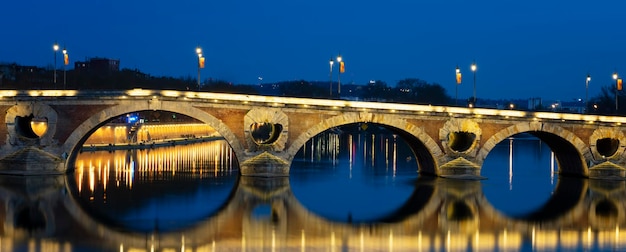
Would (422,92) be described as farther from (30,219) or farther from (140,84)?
(30,219)

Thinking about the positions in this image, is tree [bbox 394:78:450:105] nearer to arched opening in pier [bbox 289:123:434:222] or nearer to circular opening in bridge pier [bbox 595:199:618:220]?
arched opening in pier [bbox 289:123:434:222]

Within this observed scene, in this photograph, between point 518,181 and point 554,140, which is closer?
point 518,181

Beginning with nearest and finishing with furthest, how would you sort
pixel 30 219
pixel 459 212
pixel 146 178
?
pixel 30 219 < pixel 459 212 < pixel 146 178

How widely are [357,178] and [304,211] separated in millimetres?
17432

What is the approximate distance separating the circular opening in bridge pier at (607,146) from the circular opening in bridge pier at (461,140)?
9.28m

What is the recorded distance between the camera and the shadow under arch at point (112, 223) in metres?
33.0

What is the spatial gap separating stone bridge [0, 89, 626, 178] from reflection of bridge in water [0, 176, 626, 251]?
12.6 ft

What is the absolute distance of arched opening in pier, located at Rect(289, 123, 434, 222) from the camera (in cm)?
4247

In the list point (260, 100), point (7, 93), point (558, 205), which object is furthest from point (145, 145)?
point (558, 205)

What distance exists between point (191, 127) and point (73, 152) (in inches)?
2490

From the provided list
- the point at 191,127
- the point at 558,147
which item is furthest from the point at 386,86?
the point at 558,147

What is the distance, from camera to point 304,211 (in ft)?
134

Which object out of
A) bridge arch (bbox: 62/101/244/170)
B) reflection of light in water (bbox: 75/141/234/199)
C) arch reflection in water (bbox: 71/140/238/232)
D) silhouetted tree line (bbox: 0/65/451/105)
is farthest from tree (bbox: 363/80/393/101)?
bridge arch (bbox: 62/101/244/170)

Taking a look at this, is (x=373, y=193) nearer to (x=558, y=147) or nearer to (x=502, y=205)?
(x=502, y=205)
